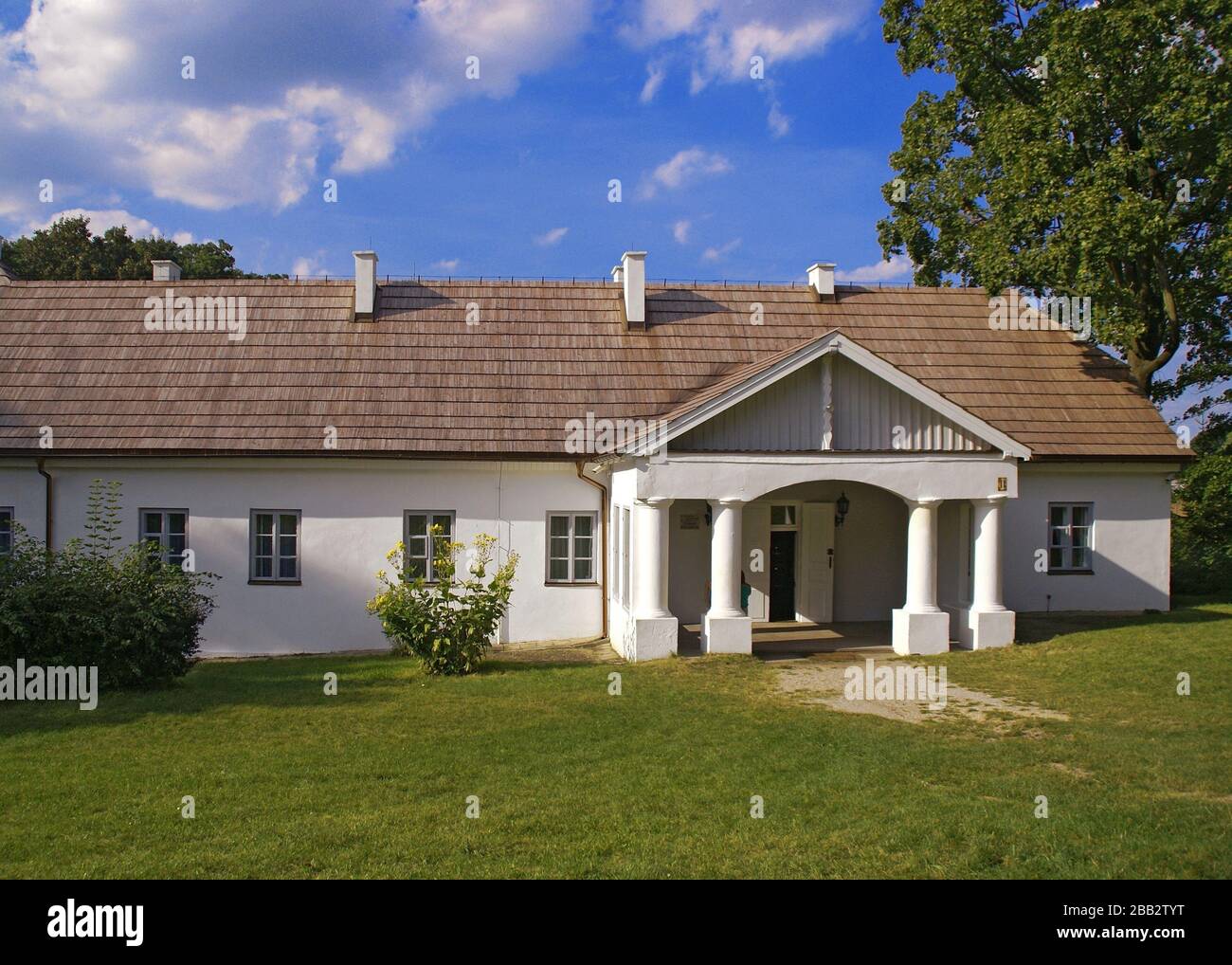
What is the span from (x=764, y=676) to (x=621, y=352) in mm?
8398

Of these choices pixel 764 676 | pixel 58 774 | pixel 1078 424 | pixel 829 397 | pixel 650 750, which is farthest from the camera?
pixel 1078 424

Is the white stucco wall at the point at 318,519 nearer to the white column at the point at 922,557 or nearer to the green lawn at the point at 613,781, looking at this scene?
the green lawn at the point at 613,781

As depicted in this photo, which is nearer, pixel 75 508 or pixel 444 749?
pixel 444 749

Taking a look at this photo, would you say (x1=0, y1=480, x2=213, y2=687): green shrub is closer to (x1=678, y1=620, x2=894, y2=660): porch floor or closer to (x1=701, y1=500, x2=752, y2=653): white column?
(x1=678, y1=620, x2=894, y2=660): porch floor

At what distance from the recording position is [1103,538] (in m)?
18.5

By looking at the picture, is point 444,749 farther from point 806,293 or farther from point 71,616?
point 806,293

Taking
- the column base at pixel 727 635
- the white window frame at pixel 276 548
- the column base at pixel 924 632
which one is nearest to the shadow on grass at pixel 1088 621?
the column base at pixel 924 632

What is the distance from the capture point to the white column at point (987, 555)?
15016mm

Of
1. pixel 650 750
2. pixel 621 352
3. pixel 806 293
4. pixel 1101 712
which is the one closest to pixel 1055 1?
pixel 806 293

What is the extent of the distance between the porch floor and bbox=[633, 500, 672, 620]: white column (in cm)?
90

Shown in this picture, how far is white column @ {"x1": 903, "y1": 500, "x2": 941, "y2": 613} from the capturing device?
587 inches

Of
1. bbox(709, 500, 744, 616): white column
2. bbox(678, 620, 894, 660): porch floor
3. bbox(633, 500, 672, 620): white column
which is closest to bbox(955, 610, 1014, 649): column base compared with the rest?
bbox(678, 620, 894, 660): porch floor

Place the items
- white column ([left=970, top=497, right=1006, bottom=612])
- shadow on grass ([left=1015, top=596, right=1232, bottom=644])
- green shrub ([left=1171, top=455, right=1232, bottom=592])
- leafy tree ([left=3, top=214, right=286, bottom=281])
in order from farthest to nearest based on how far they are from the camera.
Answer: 1. leafy tree ([left=3, top=214, right=286, bottom=281])
2. green shrub ([left=1171, top=455, right=1232, bottom=592])
3. shadow on grass ([left=1015, top=596, right=1232, bottom=644])
4. white column ([left=970, top=497, right=1006, bottom=612])
